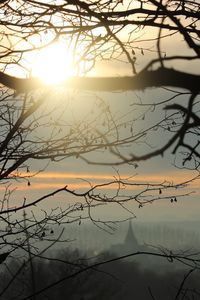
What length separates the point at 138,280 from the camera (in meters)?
59.7

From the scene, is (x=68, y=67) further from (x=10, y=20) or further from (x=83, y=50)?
(x=10, y=20)

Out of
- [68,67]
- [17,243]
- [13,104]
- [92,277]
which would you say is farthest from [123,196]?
[92,277]

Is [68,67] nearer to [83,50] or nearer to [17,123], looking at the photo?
[83,50]

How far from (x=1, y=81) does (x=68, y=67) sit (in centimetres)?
242

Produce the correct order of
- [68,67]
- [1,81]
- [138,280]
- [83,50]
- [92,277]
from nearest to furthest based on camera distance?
[1,81] < [68,67] < [83,50] < [92,277] < [138,280]

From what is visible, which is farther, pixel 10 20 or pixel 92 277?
pixel 92 277

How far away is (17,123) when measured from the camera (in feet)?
18.3

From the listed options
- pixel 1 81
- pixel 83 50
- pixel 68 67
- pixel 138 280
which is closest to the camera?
pixel 1 81

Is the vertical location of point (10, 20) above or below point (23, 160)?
above

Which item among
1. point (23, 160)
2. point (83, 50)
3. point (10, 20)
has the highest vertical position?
point (10, 20)

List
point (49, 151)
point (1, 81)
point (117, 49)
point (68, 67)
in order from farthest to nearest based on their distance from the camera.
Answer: point (49, 151) → point (117, 49) → point (68, 67) → point (1, 81)

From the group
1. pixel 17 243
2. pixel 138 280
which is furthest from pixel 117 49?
pixel 138 280

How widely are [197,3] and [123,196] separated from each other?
2.40 meters

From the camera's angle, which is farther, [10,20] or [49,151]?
[49,151]
